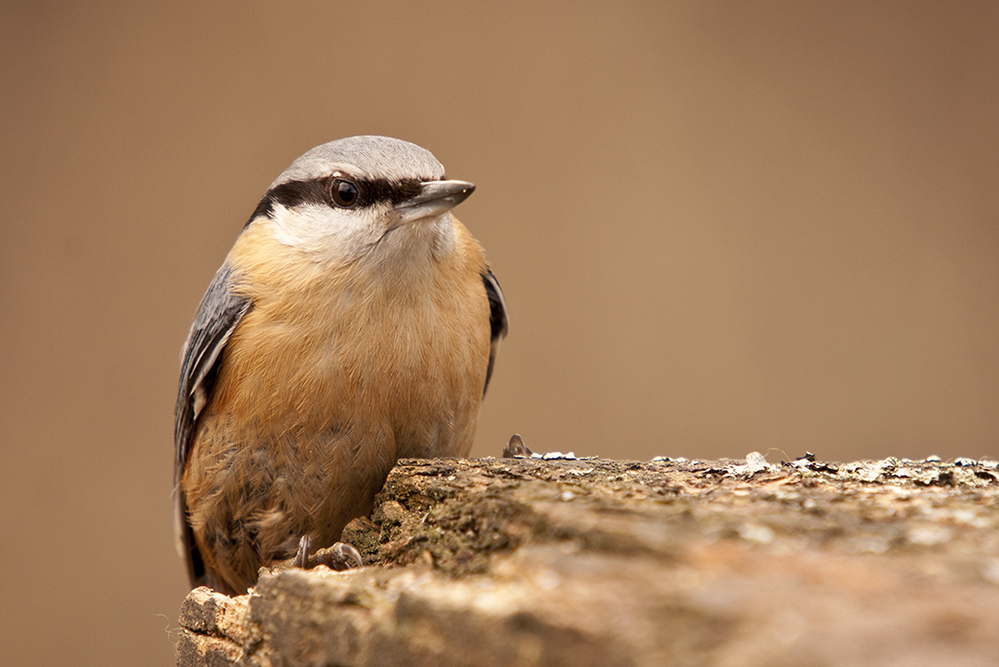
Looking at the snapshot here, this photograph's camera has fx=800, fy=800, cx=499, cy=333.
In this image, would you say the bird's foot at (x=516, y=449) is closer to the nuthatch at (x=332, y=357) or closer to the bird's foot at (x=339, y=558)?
the nuthatch at (x=332, y=357)

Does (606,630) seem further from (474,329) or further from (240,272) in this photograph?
(240,272)

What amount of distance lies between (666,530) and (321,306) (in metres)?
0.83

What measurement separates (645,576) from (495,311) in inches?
46.7

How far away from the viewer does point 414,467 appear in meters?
1.37

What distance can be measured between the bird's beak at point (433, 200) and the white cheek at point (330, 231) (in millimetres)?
59

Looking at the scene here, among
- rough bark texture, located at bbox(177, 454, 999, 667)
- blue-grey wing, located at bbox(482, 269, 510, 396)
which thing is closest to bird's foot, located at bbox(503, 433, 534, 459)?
blue-grey wing, located at bbox(482, 269, 510, 396)

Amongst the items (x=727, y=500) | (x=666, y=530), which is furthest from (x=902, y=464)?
(x=666, y=530)

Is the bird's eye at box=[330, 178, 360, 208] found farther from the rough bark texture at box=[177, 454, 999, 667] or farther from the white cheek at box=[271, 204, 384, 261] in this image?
the rough bark texture at box=[177, 454, 999, 667]

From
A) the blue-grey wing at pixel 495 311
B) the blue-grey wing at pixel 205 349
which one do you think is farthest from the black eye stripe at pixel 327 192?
the blue-grey wing at pixel 495 311

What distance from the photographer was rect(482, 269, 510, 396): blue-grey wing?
6.10 ft

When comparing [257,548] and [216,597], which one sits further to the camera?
[257,548]

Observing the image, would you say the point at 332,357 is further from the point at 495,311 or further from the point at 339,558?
the point at 495,311

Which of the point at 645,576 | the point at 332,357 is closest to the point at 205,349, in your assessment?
the point at 332,357

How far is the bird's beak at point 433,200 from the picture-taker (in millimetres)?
1458
